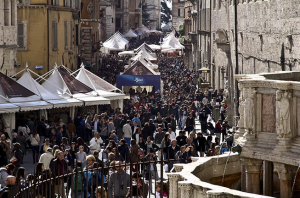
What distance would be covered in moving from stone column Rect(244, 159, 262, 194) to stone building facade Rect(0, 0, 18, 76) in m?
18.5

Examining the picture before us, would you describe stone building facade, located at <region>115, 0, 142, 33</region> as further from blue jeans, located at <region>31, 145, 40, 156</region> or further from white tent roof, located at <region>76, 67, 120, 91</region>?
blue jeans, located at <region>31, 145, 40, 156</region>

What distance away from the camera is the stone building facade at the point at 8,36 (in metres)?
28.3

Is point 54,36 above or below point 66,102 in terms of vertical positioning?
above

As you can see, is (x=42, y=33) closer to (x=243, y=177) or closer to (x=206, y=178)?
(x=206, y=178)

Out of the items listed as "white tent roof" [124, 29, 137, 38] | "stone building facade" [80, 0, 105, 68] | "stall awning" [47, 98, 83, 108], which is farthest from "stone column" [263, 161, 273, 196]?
"white tent roof" [124, 29, 137, 38]

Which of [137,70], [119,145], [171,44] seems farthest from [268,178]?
[171,44]

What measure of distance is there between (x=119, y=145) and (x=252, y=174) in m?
8.39

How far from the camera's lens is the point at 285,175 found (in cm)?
1052

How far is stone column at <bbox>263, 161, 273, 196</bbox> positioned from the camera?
36.4 ft

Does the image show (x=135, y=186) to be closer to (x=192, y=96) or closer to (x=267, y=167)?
(x=267, y=167)

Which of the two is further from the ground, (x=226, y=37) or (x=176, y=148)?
(x=226, y=37)

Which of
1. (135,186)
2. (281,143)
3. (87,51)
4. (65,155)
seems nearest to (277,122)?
(281,143)

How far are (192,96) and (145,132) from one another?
15.8 metres

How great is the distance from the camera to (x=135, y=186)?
42.2ft
